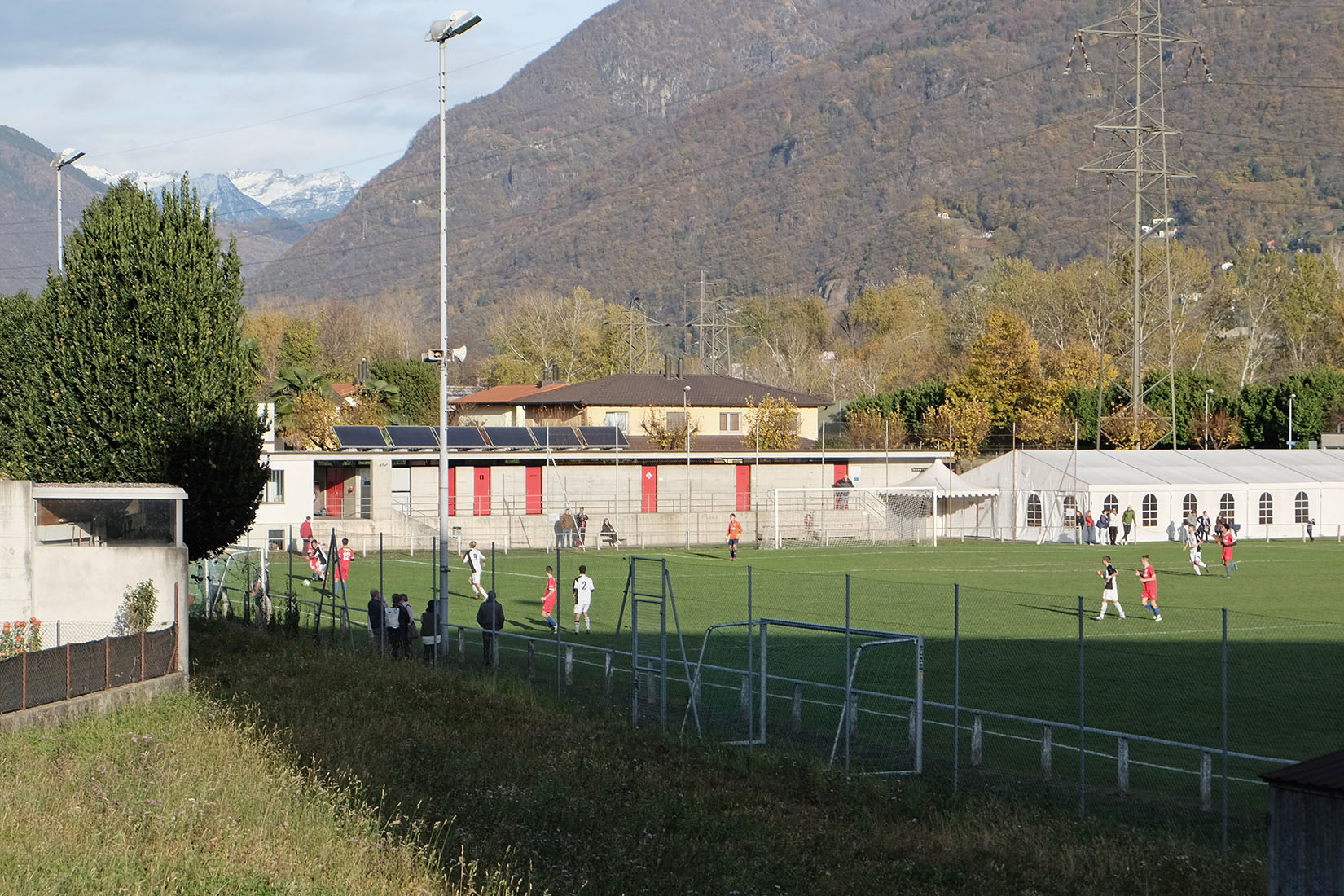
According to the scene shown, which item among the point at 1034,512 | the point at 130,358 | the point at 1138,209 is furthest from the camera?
the point at 1138,209

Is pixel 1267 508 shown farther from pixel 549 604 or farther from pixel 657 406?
pixel 549 604

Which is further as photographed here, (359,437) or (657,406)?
(657,406)

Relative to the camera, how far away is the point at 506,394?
9131 centimetres

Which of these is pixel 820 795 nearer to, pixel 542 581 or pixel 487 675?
pixel 487 675

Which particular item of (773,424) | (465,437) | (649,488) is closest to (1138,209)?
(773,424)

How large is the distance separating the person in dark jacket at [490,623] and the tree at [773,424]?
48660 mm

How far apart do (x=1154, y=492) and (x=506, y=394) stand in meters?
45.9

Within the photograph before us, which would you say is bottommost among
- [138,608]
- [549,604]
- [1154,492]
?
[549,604]

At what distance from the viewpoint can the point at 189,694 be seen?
20375mm

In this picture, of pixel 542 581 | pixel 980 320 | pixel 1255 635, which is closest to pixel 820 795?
pixel 1255 635

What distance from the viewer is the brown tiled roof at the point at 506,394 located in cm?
8769

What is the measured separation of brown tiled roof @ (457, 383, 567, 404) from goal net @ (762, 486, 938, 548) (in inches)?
1075

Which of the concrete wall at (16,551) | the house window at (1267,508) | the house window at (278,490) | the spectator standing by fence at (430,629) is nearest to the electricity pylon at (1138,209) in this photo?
the house window at (1267,508)

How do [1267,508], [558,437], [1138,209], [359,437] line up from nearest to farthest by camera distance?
1. [359,437]
2. [1267,508]
3. [1138,209]
4. [558,437]
